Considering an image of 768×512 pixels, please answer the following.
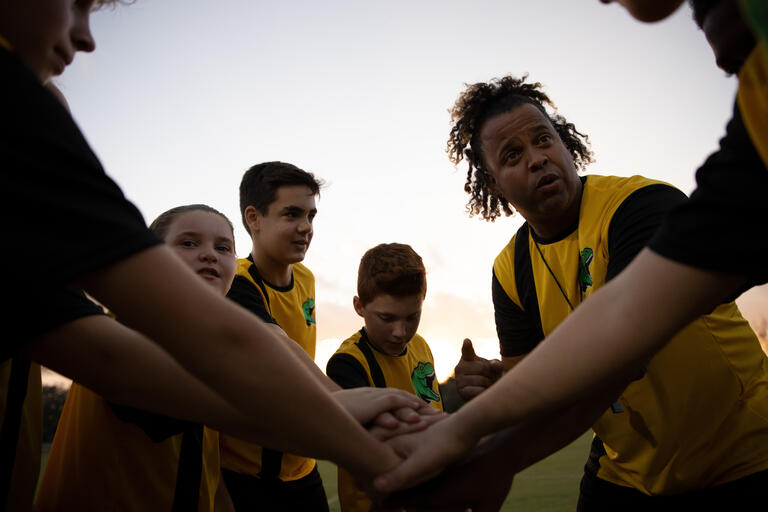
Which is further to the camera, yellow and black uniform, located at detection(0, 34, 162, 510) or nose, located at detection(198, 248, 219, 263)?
nose, located at detection(198, 248, 219, 263)

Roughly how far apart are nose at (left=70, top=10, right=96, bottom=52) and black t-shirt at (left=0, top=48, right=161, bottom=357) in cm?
44

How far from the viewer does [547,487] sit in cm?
966

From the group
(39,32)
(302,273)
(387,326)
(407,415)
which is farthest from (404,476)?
(302,273)

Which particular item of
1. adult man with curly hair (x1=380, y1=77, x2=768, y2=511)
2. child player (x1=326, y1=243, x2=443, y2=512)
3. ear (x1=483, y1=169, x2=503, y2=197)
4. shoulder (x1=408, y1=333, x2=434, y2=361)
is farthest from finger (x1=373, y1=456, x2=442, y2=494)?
shoulder (x1=408, y1=333, x2=434, y2=361)

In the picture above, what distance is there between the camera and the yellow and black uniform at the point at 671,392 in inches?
87.1

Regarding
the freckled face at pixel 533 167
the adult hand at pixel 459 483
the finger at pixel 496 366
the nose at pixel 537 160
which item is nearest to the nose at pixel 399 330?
the finger at pixel 496 366

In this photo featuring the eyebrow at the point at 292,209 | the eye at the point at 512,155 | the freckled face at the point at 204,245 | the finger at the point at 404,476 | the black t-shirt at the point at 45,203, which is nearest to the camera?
the black t-shirt at the point at 45,203

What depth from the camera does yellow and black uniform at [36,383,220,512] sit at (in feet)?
6.33

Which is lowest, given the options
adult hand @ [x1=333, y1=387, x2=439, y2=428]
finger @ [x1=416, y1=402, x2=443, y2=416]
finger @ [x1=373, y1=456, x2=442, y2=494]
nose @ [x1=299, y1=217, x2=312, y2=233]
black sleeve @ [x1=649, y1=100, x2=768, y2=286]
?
finger @ [x1=373, y1=456, x2=442, y2=494]

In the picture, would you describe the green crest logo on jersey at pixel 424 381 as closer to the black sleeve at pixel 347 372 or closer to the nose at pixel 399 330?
the nose at pixel 399 330

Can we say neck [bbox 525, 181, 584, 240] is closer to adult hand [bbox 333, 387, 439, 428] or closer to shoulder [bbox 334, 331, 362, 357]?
adult hand [bbox 333, 387, 439, 428]

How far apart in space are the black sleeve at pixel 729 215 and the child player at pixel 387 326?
104 inches

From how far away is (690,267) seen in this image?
115 cm

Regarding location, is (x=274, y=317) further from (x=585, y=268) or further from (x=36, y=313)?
(x=36, y=313)
